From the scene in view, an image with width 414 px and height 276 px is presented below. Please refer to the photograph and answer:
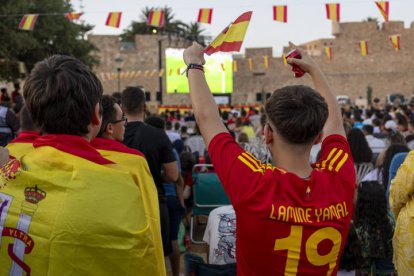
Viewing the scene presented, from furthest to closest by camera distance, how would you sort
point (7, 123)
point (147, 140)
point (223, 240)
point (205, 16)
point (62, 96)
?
1. point (205, 16)
2. point (7, 123)
3. point (147, 140)
4. point (223, 240)
5. point (62, 96)

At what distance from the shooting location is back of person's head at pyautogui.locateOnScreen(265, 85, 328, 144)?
1847 mm

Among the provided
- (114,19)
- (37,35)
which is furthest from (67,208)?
(37,35)

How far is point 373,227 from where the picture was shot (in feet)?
13.2

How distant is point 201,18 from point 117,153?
1334cm

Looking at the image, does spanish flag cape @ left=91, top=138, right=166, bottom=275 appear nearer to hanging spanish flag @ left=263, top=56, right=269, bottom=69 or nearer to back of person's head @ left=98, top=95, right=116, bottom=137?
back of person's head @ left=98, top=95, right=116, bottom=137

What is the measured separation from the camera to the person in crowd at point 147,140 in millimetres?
4168

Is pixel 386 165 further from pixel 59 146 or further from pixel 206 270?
pixel 59 146

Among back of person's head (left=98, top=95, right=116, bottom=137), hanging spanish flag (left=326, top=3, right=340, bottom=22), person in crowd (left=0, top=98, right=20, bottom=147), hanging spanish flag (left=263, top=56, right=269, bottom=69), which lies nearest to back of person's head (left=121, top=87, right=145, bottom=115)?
back of person's head (left=98, top=95, right=116, bottom=137)

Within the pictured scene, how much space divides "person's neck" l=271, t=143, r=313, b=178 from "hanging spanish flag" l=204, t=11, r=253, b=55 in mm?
392

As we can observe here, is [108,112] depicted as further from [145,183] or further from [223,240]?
[145,183]

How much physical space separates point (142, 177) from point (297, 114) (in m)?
0.57

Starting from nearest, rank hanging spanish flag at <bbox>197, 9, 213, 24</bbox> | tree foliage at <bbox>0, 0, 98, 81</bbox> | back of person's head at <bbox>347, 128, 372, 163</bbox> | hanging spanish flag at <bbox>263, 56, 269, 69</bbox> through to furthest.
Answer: back of person's head at <bbox>347, 128, 372, 163</bbox>, hanging spanish flag at <bbox>197, 9, 213, 24</bbox>, tree foliage at <bbox>0, 0, 98, 81</bbox>, hanging spanish flag at <bbox>263, 56, 269, 69</bbox>

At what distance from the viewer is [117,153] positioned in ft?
6.57

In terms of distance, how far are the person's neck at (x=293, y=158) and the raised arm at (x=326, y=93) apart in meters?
0.31
